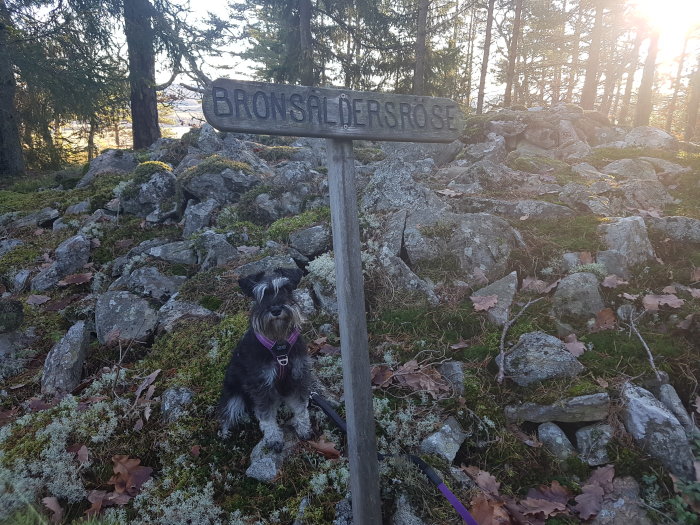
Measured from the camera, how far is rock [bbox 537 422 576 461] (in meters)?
3.79

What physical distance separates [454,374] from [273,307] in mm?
2312

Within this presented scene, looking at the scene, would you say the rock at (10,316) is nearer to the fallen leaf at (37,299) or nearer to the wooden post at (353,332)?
the fallen leaf at (37,299)

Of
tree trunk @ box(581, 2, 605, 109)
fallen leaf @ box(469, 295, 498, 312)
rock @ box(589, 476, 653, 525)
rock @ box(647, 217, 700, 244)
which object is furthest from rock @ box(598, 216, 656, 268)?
tree trunk @ box(581, 2, 605, 109)

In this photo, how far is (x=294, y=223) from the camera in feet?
25.7

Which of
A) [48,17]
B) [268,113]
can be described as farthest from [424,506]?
[48,17]

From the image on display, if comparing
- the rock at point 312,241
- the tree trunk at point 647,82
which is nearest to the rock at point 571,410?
the rock at point 312,241

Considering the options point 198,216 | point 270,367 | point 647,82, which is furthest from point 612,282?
point 647,82

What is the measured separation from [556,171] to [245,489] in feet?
32.8

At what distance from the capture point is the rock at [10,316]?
600cm

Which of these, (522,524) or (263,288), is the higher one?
(263,288)

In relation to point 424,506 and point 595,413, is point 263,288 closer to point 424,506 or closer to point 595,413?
point 424,506

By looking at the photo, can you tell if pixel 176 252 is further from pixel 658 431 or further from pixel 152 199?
pixel 658 431

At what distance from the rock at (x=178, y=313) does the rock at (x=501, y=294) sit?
13.3 feet

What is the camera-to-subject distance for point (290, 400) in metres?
4.21
